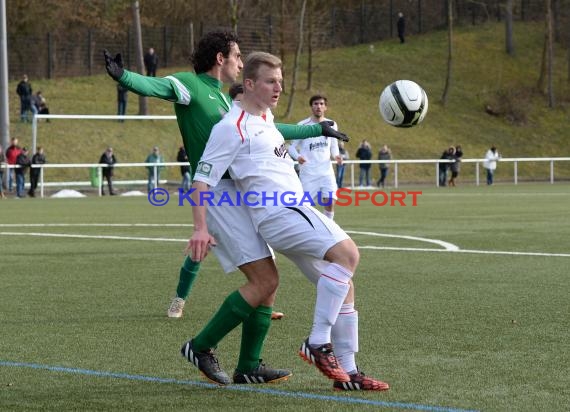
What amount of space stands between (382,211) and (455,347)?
1734 centimetres

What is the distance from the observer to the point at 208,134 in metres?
7.57

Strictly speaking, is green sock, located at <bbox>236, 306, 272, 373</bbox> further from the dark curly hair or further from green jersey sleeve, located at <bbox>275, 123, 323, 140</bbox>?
the dark curly hair

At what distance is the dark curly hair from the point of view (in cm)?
760

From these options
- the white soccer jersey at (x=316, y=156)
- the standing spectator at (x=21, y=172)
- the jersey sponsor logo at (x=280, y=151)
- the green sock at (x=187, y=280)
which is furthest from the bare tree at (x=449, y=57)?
the jersey sponsor logo at (x=280, y=151)

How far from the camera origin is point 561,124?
62.2 meters

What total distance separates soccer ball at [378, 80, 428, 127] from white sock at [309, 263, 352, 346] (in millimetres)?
2838

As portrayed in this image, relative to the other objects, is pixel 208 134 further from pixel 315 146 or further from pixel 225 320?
pixel 315 146

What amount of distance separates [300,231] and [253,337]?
0.78 m

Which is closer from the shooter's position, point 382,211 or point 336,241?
point 336,241

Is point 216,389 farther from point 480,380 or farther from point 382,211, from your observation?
point 382,211

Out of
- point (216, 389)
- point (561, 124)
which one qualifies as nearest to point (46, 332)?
point (216, 389)

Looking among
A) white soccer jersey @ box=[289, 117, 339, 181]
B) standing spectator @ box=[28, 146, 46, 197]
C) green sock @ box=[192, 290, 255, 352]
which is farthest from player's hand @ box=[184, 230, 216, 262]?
standing spectator @ box=[28, 146, 46, 197]

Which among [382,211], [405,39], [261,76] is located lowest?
[382,211]

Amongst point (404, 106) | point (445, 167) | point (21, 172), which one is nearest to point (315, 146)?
point (404, 106)
